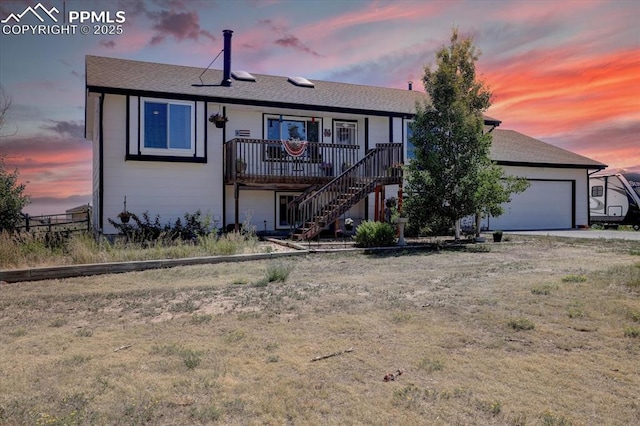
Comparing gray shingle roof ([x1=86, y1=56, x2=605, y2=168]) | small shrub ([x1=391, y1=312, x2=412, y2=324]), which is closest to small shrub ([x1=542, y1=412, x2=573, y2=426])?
small shrub ([x1=391, y1=312, x2=412, y2=324])

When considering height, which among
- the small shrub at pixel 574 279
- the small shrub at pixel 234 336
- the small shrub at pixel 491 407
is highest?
the small shrub at pixel 574 279

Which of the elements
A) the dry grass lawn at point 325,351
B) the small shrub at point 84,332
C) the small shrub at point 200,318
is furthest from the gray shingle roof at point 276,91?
the small shrub at point 200,318

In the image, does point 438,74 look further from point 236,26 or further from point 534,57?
point 236,26

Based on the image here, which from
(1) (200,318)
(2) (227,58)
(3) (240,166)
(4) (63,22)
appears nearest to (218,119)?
(3) (240,166)

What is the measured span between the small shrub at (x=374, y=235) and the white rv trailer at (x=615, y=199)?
51.8ft

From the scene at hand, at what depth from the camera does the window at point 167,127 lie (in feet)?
48.6

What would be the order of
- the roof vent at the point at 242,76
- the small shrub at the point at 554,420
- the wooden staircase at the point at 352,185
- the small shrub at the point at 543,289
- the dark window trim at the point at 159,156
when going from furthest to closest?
1. the roof vent at the point at 242,76
2. the dark window trim at the point at 159,156
3. the wooden staircase at the point at 352,185
4. the small shrub at the point at 543,289
5. the small shrub at the point at 554,420

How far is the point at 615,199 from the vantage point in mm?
22375

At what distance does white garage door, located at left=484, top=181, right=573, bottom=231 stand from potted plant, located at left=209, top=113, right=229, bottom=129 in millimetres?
13164

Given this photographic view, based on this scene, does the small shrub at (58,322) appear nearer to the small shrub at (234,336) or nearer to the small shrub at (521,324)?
the small shrub at (234,336)

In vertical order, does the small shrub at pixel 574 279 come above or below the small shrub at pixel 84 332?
above

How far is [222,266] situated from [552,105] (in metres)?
11.2

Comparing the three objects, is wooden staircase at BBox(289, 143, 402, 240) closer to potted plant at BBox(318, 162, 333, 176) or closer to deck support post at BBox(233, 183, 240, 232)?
potted plant at BBox(318, 162, 333, 176)

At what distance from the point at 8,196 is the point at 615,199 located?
89.3 ft
